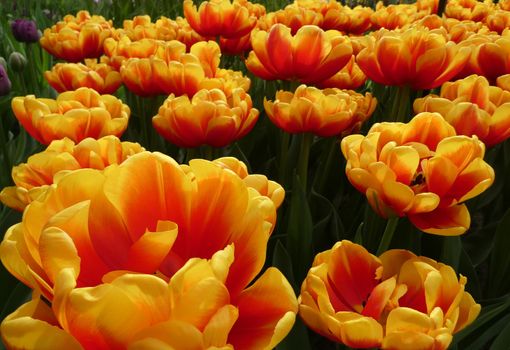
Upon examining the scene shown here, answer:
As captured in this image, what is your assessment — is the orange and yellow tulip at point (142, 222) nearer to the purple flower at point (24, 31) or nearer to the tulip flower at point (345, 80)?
the tulip flower at point (345, 80)

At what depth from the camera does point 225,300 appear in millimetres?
428

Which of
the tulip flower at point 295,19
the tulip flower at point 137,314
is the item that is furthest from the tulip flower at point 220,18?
the tulip flower at point 137,314

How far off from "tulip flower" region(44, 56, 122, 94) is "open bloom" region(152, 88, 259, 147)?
0.36 meters

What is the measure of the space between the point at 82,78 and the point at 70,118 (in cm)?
42

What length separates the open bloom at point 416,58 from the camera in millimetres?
1197

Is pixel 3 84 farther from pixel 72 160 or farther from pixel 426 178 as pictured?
pixel 426 178

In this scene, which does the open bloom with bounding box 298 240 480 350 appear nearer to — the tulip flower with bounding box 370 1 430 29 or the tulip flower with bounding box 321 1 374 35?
the tulip flower with bounding box 321 1 374 35

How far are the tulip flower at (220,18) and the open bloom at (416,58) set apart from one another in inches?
Result: 22.4

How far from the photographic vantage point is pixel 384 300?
0.66m

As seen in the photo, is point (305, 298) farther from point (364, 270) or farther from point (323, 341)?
point (323, 341)

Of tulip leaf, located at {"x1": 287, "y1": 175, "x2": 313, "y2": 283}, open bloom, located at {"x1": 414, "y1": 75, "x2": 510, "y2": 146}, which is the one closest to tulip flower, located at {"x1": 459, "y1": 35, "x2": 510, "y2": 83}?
open bloom, located at {"x1": 414, "y1": 75, "x2": 510, "y2": 146}

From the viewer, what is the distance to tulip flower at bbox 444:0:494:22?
8.87 ft

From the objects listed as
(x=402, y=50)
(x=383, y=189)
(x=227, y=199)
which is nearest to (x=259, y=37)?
(x=402, y=50)

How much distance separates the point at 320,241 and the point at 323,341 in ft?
0.73
